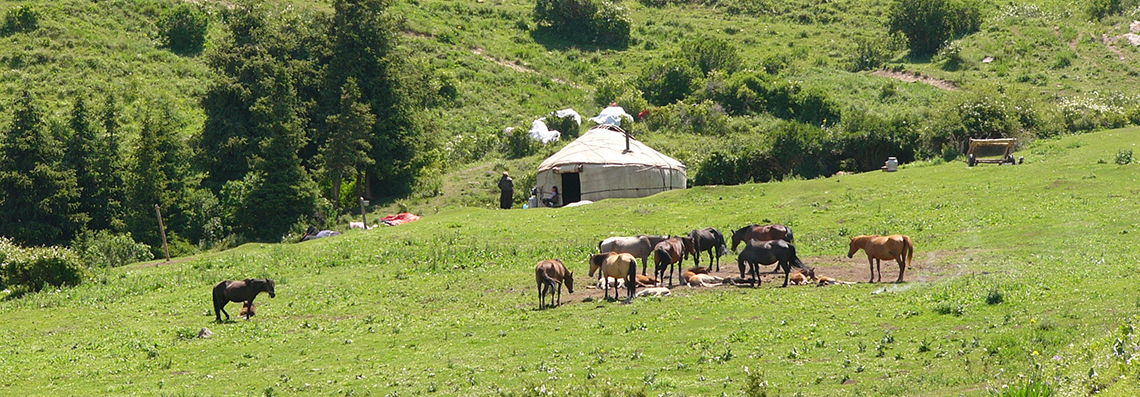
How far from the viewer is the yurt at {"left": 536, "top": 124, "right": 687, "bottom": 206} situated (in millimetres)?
44875

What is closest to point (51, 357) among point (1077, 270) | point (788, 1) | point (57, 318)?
point (57, 318)

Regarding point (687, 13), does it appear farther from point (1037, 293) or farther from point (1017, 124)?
point (1037, 293)

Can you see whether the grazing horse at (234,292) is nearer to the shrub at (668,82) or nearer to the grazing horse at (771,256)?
the grazing horse at (771,256)

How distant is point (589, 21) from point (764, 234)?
5635 cm

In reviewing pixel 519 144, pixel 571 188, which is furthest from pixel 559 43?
pixel 571 188

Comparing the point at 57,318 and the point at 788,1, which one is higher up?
the point at 788,1

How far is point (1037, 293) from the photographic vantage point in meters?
18.4

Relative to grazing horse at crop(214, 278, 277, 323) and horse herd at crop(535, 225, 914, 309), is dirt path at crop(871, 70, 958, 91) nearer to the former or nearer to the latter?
horse herd at crop(535, 225, 914, 309)

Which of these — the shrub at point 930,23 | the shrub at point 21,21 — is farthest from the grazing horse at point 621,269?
the shrub at point 21,21

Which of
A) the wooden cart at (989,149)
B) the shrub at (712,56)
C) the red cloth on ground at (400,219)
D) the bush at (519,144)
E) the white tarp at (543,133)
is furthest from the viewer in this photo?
the shrub at (712,56)

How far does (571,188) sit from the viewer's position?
45.9 m

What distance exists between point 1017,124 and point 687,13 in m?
47.8

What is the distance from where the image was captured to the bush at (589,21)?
81.9 meters

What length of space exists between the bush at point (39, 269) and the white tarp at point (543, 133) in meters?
28.0
